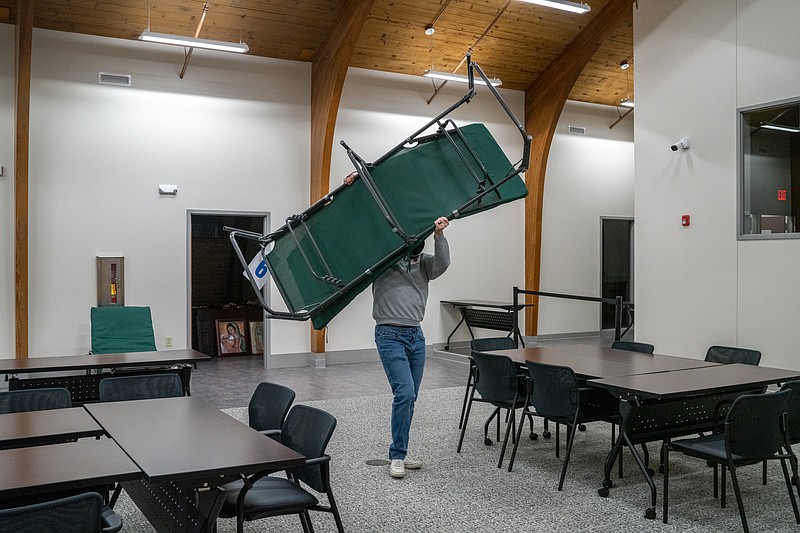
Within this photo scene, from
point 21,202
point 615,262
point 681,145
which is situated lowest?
point 615,262

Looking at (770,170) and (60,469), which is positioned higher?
(770,170)

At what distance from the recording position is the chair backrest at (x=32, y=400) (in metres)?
3.77

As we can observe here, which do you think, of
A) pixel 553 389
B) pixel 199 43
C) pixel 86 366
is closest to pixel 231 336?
pixel 199 43

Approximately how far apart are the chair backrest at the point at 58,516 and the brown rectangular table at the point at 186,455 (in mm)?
198

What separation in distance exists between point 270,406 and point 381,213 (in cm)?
123

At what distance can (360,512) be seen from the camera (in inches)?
156

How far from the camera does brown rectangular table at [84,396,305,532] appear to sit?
8.09ft

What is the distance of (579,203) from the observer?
12.3 meters

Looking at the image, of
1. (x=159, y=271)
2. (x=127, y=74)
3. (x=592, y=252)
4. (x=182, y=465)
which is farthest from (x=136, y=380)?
(x=592, y=252)

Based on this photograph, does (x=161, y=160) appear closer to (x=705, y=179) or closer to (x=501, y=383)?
(x=501, y=383)

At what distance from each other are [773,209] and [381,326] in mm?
4261

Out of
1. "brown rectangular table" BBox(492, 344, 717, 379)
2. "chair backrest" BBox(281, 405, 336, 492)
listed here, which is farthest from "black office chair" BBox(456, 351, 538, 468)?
"chair backrest" BBox(281, 405, 336, 492)

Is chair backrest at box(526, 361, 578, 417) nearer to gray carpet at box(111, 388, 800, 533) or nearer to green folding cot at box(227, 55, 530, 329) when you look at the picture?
gray carpet at box(111, 388, 800, 533)

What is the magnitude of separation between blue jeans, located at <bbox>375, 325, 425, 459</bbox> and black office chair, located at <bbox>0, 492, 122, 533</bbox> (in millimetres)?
2451
